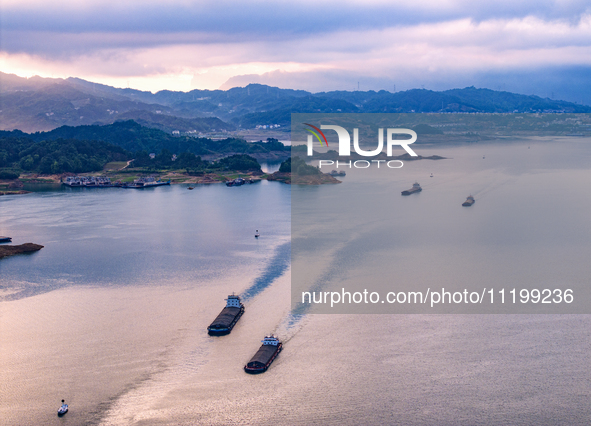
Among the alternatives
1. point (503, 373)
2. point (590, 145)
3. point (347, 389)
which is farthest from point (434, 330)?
point (590, 145)

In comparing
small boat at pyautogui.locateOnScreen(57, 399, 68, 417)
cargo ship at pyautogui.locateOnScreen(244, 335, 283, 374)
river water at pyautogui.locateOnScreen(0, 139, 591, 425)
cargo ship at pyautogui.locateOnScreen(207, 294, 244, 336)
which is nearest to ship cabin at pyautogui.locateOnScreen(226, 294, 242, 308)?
cargo ship at pyautogui.locateOnScreen(207, 294, 244, 336)

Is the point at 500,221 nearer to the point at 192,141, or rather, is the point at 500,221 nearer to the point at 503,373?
the point at 503,373

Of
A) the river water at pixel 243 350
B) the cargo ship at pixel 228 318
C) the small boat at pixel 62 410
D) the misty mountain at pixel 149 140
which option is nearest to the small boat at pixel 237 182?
the river water at pixel 243 350

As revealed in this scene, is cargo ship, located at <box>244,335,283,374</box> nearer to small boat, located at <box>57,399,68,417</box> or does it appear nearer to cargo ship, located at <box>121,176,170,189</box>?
small boat, located at <box>57,399,68,417</box>

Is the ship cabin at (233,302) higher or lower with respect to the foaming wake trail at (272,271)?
higher

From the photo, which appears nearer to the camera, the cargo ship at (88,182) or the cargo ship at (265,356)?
the cargo ship at (265,356)

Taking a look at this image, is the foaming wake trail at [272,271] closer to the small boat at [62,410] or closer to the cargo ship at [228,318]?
the cargo ship at [228,318]
